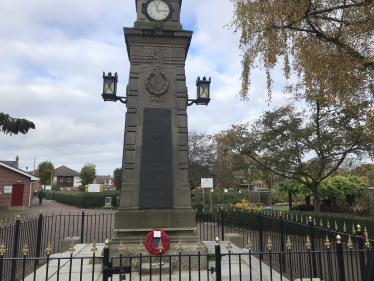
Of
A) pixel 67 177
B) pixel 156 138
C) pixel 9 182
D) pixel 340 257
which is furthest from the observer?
pixel 67 177

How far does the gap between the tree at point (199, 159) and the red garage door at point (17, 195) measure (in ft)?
59.5

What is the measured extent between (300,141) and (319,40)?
21.2 ft

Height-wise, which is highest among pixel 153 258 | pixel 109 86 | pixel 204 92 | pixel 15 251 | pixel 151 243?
pixel 109 86

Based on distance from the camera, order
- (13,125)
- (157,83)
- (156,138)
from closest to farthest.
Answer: (156,138)
(157,83)
(13,125)

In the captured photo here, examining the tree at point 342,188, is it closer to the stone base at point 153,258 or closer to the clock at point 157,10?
the stone base at point 153,258

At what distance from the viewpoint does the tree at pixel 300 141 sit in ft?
45.2

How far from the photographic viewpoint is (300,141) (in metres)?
14.7

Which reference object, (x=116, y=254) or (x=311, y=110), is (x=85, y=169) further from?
(x=116, y=254)

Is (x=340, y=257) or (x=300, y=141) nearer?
(x=340, y=257)

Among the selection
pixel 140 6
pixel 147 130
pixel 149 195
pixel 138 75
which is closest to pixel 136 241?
pixel 149 195

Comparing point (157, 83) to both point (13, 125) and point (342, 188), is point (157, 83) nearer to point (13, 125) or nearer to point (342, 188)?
point (342, 188)

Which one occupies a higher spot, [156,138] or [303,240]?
[156,138]

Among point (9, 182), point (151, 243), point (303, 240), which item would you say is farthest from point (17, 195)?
point (303, 240)

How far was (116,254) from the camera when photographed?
611 cm
